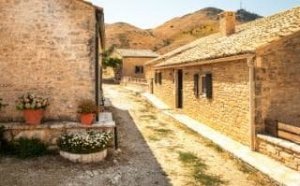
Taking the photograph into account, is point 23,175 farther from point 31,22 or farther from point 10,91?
point 31,22

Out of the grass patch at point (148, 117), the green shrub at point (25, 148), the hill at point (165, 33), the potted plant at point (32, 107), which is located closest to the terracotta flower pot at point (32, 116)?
the potted plant at point (32, 107)

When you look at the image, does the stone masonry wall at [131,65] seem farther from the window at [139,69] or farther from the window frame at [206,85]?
the window frame at [206,85]

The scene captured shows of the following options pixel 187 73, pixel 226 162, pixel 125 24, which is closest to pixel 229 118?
pixel 226 162

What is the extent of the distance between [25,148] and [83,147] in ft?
5.79

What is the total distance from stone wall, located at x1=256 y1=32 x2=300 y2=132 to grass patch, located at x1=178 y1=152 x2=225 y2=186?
232 cm

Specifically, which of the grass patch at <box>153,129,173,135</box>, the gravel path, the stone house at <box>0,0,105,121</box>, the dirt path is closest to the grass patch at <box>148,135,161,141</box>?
the dirt path

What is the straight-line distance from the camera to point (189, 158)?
1004 cm

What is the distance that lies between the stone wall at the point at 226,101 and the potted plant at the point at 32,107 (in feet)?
21.0

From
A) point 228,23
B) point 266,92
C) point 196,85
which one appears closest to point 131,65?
point 228,23

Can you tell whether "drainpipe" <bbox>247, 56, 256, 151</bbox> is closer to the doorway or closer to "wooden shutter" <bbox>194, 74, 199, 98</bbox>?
"wooden shutter" <bbox>194, 74, 199, 98</bbox>

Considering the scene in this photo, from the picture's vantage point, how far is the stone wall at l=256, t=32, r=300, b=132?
1046 cm

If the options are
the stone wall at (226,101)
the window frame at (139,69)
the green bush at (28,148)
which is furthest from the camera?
the window frame at (139,69)

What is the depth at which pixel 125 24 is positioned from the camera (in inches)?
4094

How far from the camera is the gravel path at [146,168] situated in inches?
313
